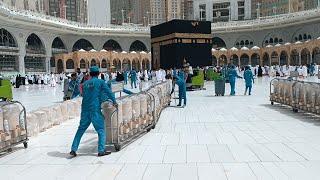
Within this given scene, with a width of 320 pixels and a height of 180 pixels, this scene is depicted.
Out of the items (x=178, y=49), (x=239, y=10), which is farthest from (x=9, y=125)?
(x=239, y=10)

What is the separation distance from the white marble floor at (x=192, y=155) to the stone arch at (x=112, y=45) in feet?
152

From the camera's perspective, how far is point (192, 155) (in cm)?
570

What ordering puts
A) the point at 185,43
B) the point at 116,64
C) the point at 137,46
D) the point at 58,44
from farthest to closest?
the point at 137,46 → the point at 58,44 → the point at 116,64 → the point at 185,43

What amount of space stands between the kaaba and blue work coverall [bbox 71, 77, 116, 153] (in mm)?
30302

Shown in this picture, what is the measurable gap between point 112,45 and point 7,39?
1761 centimetres

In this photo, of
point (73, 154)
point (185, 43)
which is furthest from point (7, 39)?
point (73, 154)

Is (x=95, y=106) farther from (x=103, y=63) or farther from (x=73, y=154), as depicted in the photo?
(x=103, y=63)

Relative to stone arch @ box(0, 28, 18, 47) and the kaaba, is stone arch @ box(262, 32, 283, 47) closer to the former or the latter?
the kaaba

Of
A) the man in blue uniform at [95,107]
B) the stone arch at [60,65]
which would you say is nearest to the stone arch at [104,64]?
the stone arch at [60,65]

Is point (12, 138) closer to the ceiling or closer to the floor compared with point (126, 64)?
closer to the floor

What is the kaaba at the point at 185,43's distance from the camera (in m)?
36.1

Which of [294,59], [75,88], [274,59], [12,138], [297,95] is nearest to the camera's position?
[12,138]

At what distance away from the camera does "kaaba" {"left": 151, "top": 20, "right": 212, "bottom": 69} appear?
118ft

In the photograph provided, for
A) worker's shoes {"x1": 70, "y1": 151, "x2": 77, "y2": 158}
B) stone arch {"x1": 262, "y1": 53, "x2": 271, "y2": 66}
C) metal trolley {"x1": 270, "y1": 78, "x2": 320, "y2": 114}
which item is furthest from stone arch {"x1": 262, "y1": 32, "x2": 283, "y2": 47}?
worker's shoes {"x1": 70, "y1": 151, "x2": 77, "y2": 158}
